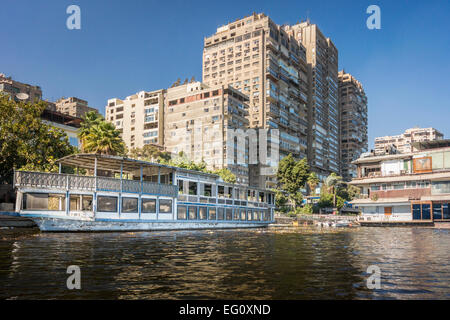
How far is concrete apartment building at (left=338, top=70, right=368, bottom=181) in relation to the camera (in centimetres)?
15212

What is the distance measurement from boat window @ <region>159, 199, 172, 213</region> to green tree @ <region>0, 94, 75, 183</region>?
10.2m

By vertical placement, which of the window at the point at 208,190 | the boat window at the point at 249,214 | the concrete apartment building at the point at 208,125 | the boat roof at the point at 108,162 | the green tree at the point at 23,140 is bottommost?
the boat window at the point at 249,214

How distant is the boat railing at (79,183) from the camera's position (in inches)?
986

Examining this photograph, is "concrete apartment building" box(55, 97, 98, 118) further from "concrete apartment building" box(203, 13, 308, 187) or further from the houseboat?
the houseboat

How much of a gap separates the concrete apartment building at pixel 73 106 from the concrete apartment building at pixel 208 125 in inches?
1629

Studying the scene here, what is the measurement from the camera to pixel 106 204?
28453 mm

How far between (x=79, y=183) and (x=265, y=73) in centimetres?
8392

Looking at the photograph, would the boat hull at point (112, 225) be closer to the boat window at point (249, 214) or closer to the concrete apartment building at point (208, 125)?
the boat window at point (249, 214)

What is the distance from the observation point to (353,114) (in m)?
156

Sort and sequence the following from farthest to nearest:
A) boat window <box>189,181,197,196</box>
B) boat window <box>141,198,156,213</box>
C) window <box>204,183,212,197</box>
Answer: window <box>204,183,212,197</box>, boat window <box>189,181,197,196</box>, boat window <box>141,198,156,213</box>

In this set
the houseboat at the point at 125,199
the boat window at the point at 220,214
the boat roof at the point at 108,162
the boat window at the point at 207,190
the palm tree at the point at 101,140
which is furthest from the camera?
A: the palm tree at the point at 101,140

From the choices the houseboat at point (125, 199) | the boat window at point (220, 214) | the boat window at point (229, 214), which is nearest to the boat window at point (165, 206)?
→ the houseboat at point (125, 199)

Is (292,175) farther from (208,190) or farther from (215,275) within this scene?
A: (215,275)

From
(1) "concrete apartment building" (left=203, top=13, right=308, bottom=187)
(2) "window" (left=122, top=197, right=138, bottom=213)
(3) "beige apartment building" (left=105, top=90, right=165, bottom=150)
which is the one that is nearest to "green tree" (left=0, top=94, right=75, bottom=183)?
(2) "window" (left=122, top=197, right=138, bottom=213)
